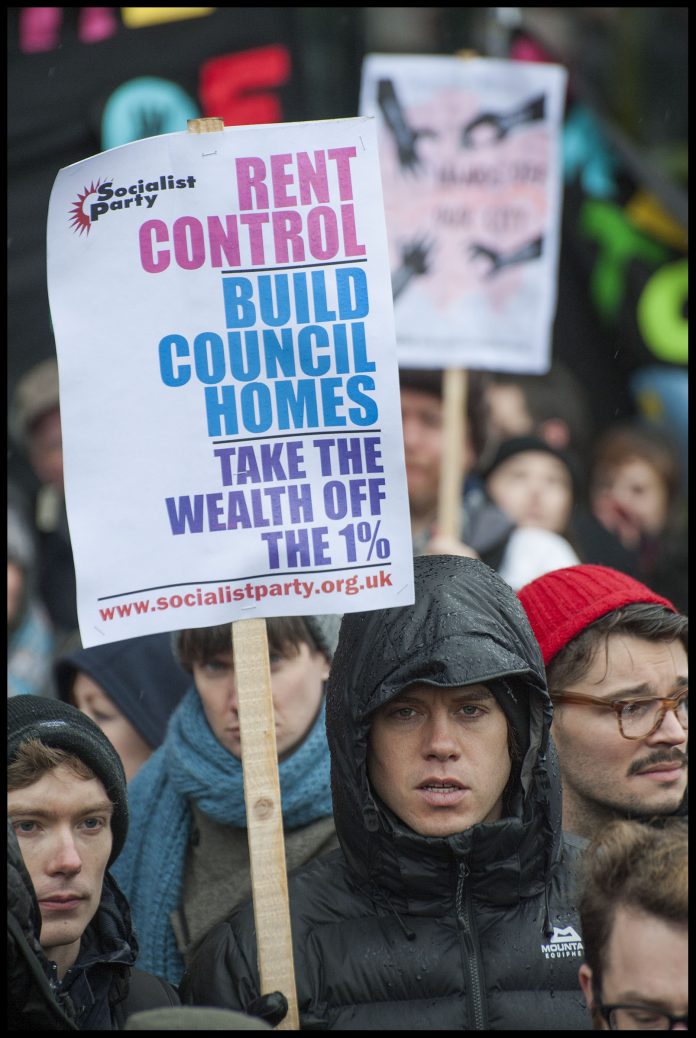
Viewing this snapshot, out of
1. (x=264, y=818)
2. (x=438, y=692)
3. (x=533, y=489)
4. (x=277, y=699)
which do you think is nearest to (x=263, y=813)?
(x=264, y=818)

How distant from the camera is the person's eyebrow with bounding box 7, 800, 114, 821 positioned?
3.28 metres

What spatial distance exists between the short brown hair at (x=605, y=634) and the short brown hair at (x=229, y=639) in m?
0.66

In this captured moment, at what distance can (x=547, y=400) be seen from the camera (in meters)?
7.68

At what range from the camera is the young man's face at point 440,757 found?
10.2 feet

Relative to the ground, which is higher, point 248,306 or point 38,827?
point 248,306

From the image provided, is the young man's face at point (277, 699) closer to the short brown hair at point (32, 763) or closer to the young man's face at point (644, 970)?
the short brown hair at point (32, 763)

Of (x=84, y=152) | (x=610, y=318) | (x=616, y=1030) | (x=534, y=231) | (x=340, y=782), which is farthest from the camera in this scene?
(x=610, y=318)

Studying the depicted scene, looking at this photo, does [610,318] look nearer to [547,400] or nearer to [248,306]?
[547,400]

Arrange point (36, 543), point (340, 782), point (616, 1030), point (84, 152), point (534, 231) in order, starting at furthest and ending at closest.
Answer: point (84, 152)
point (36, 543)
point (534, 231)
point (340, 782)
point (616, 1030)

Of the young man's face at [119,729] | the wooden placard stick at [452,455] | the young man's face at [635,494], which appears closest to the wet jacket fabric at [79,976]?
the young man's face at [119,729]

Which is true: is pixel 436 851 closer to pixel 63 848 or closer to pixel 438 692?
pixel 438 692

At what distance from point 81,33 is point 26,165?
0.92 metres

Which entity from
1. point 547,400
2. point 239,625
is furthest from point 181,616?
point 547,400

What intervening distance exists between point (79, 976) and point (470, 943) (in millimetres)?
767
